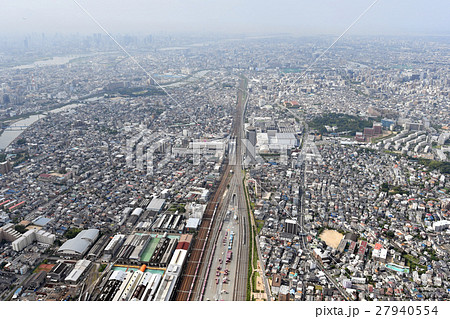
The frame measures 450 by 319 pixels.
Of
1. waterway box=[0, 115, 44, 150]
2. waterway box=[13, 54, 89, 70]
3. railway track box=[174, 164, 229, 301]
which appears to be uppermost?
waterway box=[13, 54, 89, 70]

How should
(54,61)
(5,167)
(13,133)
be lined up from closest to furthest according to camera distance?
(5,167)
(13,133)
(54,61)

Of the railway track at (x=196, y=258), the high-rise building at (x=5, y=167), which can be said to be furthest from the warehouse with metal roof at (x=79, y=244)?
the high-rise building at (x=5, y=167)

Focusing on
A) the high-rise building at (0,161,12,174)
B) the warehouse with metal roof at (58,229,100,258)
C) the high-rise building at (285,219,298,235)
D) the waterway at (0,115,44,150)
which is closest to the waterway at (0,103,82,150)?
the waterway at (0,115,44,150)

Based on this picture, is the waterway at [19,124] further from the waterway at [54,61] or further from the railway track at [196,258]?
the waterway at [54,61]

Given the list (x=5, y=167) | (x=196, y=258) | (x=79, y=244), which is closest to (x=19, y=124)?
(x=5, y=167)

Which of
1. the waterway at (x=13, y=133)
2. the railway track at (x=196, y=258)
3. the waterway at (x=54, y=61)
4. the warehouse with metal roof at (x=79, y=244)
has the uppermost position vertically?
the waterway at (x=54, y=61)

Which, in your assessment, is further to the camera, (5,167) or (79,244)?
(5,167)

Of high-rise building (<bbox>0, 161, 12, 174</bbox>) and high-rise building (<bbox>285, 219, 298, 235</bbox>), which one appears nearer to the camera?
high-rise building (<bbox>285, 219, 298, 235</bbox>)

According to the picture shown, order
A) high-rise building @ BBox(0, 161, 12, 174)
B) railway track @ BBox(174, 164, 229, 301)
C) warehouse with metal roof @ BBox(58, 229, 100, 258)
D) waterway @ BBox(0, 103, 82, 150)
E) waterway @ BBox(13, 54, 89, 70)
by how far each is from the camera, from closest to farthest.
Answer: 1. railway track @ BBox(174, 164, 229, 301)
2. warehouse with metal roof @ BBox(58, 229, 100, 258)
3. high-rise building @ BBox(0, 161, 12, 174)
4. waterway @ BBox(0, 103, 82, 150)
5. waterway @ BBox(13, 54, 89, 70)

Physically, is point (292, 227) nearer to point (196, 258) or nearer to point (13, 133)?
point (196, 258)

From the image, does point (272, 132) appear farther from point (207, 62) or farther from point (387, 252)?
point (207, 62)

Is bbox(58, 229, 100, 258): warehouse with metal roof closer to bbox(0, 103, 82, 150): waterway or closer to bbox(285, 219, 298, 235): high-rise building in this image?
bbox(285, 219, 298, 235): high-rise building
